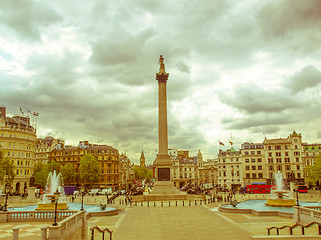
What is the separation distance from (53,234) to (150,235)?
846cm

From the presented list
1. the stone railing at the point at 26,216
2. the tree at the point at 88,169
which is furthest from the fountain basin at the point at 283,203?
the tree at the point at 88,169

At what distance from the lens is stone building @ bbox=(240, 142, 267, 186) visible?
98312 millimetres

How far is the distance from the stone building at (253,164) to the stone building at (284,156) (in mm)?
3043

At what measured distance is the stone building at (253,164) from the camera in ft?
323

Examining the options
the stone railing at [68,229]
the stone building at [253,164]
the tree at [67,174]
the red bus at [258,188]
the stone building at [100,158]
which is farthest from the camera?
the stone building at [100,158]

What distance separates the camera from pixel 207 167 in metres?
145

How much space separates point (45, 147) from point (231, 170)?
8887cm

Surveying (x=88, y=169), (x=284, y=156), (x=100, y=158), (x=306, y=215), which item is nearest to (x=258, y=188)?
(x=284, y=156)

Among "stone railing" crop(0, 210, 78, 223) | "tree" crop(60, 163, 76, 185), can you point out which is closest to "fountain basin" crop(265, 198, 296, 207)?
"stone railing" crop(0, 210, 78, 223)

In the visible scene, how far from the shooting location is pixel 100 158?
115m

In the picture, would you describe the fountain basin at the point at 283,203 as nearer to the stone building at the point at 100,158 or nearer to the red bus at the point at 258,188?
the red bus at the point at 258,188

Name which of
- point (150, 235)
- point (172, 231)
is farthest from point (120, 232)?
point (172, 231)

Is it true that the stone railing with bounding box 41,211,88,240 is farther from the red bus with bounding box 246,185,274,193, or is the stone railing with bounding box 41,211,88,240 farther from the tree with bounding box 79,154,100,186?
the tree with bounding box 79,154,100,186

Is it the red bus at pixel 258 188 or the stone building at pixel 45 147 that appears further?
the stone building at pixel 45 147
